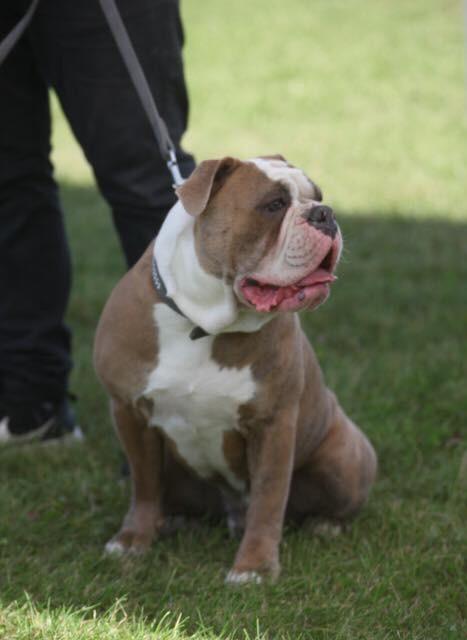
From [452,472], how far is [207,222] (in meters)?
1.44

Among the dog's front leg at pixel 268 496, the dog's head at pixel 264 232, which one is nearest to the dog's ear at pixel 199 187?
the dog's head at pixel 264 232

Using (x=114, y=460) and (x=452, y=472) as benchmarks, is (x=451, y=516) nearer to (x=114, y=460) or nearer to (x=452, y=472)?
(x=452, y=472)

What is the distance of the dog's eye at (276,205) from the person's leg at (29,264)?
1.26 m

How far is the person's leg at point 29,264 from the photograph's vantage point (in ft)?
12.2

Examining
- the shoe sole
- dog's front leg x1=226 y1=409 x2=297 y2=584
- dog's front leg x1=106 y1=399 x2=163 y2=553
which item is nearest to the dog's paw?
dog's front leg x1=226 y1=409 x2=297 y2=584

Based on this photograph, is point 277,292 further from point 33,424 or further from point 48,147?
point 33,424

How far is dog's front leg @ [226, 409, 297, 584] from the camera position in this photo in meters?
3.03

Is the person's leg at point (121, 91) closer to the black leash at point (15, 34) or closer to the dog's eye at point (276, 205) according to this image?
the black leash at point (15, 34)

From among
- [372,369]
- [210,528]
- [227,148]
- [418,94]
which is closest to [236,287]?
[210,528]

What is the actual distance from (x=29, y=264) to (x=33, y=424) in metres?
0.58

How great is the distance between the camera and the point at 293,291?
9.07 feet

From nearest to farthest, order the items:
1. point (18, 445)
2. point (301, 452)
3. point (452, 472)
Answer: point (301, 452)
point (452, 472)
point (18, 445)

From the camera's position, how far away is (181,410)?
119 inches

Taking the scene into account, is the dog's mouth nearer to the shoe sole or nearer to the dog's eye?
the dog's eye
